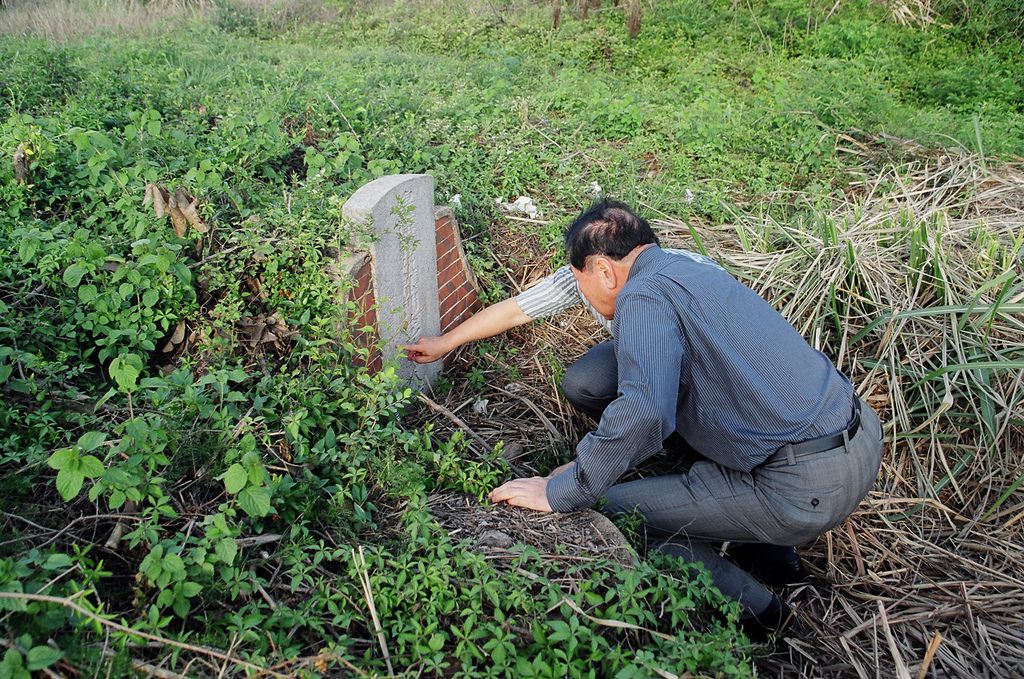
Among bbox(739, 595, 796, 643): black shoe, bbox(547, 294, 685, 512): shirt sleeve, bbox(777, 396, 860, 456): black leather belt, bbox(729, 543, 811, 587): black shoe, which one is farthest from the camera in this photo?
bbox(729, 543, 811, 587): black shoe

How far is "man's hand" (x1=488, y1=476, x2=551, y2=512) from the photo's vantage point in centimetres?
275

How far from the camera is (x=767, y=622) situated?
118 inches

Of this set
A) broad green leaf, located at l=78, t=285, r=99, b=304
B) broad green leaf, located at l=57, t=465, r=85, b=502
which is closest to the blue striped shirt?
broad green leaf, located at l=57, t=465, r=85, b=502

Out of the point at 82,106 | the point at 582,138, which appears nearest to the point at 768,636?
the point at 582,138

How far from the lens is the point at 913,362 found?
3.74m

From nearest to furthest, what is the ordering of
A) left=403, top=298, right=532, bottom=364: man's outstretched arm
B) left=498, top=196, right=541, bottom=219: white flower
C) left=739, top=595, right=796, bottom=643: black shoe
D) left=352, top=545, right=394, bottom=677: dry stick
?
left=352, top=545, right=394, bottom=677: dry stick
left=739, top=595, right=796, bottom=643: black shoe
left=403, top=298, right=532, bottom=364: man's outstretched arm
left=498, top=196, right=541, bottom=219: white flower

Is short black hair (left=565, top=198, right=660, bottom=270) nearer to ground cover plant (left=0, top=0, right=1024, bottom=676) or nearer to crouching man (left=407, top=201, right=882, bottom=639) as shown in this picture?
crouching man (left=407, top=201, right=882, bottom=639)

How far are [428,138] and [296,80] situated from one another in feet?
4.83

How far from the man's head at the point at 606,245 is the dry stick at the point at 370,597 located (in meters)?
1.33

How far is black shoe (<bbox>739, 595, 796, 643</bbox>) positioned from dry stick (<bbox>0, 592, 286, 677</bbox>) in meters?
1.83

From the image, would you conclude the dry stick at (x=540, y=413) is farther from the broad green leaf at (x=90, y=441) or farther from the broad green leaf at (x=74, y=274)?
the broad green leaf at (x=90, y=441)

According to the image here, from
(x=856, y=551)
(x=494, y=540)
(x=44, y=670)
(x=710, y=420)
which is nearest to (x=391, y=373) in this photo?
(x=494, y=540)

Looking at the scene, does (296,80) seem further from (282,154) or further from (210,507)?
(210,507)

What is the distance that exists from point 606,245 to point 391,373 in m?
0.93
